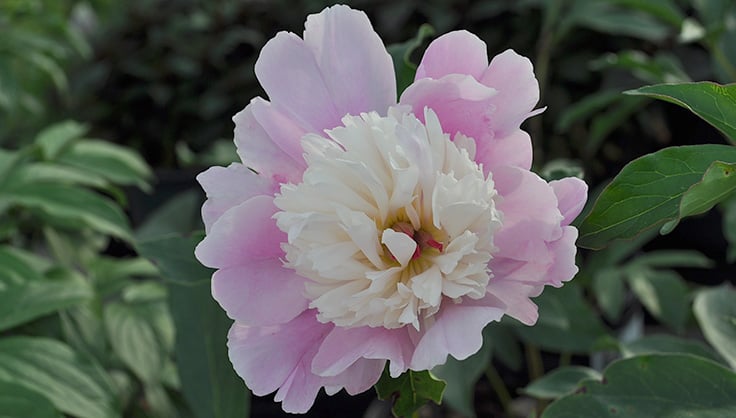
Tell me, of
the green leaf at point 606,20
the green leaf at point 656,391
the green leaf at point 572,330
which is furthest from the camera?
the green leaf at point 606,20

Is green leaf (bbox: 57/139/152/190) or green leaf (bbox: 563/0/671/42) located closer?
green leaf (bbox: 57/139/152/190)

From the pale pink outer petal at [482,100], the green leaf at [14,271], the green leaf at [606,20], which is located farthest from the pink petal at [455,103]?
the green leaf at [606,20]

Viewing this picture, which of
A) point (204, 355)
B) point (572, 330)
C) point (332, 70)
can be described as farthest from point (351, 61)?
point (572, 330)

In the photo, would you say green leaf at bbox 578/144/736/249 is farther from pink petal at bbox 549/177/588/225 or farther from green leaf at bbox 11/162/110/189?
green leaf at bbox 11/162/110/189

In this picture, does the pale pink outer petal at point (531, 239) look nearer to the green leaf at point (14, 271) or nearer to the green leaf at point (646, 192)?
the green leaf at point (646, 192)

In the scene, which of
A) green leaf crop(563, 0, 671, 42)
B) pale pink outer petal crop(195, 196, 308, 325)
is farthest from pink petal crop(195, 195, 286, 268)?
green leaf crop(563, 0, 671, 42)

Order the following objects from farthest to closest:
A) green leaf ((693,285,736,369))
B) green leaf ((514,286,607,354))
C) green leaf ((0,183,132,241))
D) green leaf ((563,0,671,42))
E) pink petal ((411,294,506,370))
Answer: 1. green leaf ((563,0,671,42))
2. green leaf ((514,286,607,354))
3. green leaf ((0,183,132,241))
4. green leaf ((693,285,736,369))
5. pink petal ((411,294,506,370))

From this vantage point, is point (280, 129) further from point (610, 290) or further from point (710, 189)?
point (610, 290)

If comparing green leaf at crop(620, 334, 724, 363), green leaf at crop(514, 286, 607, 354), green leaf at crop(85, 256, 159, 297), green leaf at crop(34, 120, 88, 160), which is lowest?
green leaf at crop(514, 286, 607, 354)
